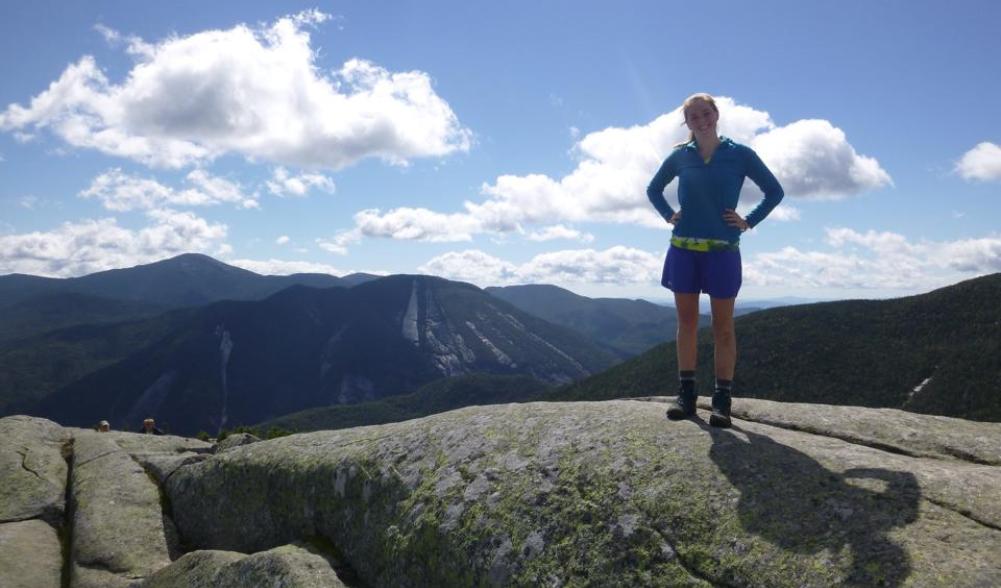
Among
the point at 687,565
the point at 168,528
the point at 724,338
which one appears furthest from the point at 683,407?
the point at 168,528

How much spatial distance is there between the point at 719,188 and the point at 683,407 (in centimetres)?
365

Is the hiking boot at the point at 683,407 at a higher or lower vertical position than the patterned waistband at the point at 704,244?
lower

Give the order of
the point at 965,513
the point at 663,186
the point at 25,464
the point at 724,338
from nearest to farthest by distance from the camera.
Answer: the point at 965,513 → the point at 724,338 → the point at 663,186 → the point at 25,464

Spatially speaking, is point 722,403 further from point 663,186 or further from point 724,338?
point 663,186

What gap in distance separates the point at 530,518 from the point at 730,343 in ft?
14.9

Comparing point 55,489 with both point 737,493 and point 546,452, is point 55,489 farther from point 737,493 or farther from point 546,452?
point 737,493

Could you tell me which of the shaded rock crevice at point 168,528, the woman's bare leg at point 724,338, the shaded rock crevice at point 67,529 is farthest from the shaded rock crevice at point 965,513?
the shaded rock crevice at point 67,529

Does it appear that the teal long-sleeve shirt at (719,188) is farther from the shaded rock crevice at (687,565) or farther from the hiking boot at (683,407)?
the shaded rock crevice at (687,565)

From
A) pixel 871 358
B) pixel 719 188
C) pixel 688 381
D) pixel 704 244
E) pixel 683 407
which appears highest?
pixel 719 188

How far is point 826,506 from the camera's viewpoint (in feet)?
21.0

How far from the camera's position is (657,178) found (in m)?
10.5

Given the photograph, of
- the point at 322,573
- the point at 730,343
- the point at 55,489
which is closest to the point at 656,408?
the point at 730,343

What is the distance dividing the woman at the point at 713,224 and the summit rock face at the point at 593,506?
1.08 meters

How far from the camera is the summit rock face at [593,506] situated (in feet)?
19.6
